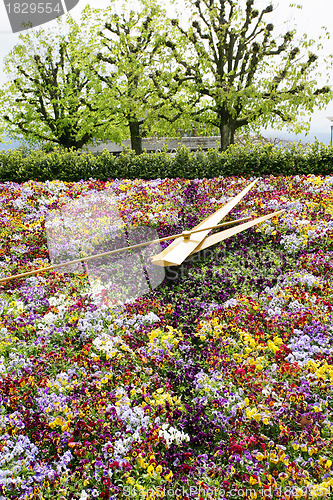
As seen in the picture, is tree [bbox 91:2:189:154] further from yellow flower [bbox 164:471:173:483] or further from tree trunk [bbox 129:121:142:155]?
yellow flower [bbox 164:471:173:483]

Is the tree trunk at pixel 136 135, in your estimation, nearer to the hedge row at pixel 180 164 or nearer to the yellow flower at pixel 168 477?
the hedge row at pixel 180 164

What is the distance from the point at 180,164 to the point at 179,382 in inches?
316

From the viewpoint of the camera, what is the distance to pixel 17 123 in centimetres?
2222

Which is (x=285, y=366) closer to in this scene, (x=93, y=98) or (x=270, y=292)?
(x=270, y=292)

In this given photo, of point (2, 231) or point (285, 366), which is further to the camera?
point (2, 231)

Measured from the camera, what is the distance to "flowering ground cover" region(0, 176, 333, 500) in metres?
2.55

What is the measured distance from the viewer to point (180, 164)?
34.5 feet

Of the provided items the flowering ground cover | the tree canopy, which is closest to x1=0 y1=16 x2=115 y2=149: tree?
the tree canopy

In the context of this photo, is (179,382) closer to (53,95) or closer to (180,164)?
(180,164)

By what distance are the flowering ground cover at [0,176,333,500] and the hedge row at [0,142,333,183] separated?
493cm

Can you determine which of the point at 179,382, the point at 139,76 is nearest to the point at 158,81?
the point at 139,76

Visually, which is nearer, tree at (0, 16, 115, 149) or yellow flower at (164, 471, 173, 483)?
yellow flower at (164, 471, 173, 483)

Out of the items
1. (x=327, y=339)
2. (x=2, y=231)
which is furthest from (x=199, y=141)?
(x=327, y=339)

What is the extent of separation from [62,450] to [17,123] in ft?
75.2
